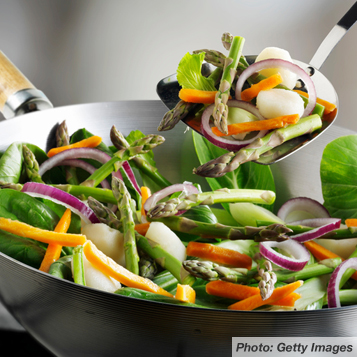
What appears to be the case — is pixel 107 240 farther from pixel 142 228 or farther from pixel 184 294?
pixel 184 294

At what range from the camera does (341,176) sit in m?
0.98

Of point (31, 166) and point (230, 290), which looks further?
point (31, 166)

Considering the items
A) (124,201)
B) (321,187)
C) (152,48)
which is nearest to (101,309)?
(124,201)

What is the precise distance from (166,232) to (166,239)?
1 centimetres

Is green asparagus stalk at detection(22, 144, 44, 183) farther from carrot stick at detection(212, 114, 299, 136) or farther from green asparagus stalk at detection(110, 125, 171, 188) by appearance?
carrot stick at detection(212, 114, 299, 136)

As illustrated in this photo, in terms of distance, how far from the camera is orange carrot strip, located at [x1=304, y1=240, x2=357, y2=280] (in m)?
0.84

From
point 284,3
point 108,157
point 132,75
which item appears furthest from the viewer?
point 132,75

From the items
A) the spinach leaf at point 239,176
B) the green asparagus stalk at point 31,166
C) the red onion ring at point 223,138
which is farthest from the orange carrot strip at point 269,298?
the green asparagus stalk at point 31,166

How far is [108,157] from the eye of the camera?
1.00 metres

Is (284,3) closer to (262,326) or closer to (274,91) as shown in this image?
(274,91)

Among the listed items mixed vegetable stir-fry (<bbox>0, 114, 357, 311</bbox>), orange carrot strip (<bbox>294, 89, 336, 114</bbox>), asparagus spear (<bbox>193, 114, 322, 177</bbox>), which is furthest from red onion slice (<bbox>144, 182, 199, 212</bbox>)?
orange carrot strip (<bbox>294, 89, 336, 114</bbox>)

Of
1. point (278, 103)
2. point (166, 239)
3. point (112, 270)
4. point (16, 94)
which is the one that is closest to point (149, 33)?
point (16, 94)

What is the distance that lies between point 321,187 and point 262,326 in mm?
667

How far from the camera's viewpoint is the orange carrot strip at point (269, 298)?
620 mm
